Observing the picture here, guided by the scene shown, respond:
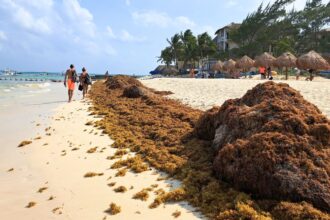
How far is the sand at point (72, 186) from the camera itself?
14.6ft

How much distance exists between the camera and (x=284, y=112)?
5.43 metres

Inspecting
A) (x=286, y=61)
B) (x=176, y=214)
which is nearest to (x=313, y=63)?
(x=286, y=61)

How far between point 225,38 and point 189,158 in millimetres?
73468

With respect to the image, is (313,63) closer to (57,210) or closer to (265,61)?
(265,61)

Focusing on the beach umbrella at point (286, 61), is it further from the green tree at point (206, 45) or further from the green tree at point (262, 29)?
the green tree at point (206, 45)

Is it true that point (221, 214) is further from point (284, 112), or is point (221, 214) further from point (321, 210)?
point (284, 112)

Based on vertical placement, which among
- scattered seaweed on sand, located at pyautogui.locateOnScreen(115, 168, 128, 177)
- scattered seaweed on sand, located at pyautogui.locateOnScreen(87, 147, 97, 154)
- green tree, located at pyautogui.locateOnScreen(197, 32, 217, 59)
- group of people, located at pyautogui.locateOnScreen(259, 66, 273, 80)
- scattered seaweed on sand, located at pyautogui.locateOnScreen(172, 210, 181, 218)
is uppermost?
green tree, located at pyautogui.locateOnScreen(197, 32, 217, 59)

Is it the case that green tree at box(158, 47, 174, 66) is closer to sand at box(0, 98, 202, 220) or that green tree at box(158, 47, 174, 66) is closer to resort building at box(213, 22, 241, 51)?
resort building at box(213, 22, 241, 51)

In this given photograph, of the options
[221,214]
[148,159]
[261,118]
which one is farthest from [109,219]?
[261,118]

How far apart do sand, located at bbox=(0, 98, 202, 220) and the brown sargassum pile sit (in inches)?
10.0

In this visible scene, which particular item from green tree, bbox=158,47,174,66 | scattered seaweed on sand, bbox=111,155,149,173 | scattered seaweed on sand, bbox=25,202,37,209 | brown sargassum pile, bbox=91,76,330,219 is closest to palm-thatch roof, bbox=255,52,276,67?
brown sargassum pile, bbox=91,76,330,219

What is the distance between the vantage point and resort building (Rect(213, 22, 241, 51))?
72438mm

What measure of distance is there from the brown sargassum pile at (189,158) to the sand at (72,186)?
0.25 m

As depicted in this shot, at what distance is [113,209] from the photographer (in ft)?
14.6
